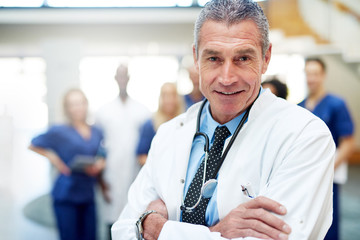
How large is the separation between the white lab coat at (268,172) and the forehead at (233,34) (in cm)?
16

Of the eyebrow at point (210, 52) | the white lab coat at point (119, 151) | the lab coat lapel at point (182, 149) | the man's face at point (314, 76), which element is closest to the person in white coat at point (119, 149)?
the white lab coat at point (119, 151)

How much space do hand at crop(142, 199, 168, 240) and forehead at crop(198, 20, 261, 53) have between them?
44 centimetres

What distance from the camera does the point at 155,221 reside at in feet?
3.07

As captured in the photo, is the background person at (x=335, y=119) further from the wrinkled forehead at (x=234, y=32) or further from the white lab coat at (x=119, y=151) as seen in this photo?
the wrinkled forehead at (x=234, y=32)

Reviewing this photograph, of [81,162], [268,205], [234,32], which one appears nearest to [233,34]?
[234,32]

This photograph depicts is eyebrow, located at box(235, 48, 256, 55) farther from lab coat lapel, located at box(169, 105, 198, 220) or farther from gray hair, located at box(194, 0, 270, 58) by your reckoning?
lab coat lapel, located at box(169, 105, 198, 220)

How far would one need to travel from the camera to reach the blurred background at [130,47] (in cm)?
496

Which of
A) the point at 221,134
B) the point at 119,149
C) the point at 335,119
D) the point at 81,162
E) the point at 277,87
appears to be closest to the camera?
the point at 221,134

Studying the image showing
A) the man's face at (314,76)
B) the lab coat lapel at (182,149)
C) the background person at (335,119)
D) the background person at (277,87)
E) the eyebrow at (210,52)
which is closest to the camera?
the eyebrow at (210,52)

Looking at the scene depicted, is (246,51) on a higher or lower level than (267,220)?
higher

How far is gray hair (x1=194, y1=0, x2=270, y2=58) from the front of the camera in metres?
0.85

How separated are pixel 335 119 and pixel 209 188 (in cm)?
159

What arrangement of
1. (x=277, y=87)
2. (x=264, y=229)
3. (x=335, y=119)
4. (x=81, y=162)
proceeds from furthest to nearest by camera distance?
1. (x=81, y=162)
2. (x=335, y=119)
3. (x=277, y=87)
4. (x=264, y=229)

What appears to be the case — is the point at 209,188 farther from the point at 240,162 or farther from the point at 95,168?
the point at 95,168
